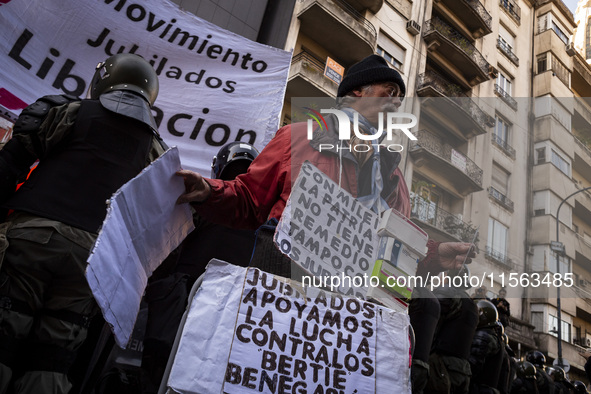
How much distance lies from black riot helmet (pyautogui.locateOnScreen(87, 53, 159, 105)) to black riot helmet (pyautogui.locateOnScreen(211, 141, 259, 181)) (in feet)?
3.81

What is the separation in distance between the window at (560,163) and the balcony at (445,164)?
2.73 metres

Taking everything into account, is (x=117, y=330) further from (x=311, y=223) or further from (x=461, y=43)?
(x=461, y=43)

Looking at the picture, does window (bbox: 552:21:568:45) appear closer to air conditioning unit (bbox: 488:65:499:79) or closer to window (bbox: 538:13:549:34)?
window (bbox: 538:13:549:34)

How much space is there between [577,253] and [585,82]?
41.2 ft

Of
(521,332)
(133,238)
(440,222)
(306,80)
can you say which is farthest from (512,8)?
(133,238)

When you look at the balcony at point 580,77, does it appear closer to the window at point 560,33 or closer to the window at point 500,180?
the window at point 560,33

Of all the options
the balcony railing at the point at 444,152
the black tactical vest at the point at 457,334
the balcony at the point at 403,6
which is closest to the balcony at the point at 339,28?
the balcony at the point at 403,6

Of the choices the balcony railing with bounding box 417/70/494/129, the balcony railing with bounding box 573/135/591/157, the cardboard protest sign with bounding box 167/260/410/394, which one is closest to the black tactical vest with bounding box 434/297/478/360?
the cardboard protest sign with bounding box 167/260/410/394

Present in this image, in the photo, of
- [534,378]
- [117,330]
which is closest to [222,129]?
[117,330]

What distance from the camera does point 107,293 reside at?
1.24 metres

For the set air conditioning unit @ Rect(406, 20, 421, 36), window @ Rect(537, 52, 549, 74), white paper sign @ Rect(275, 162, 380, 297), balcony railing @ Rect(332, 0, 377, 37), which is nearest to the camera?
white paper sign @ Rect(275, 162, 380, 297)

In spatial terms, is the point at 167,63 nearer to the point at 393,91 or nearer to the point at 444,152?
the point at 393,91

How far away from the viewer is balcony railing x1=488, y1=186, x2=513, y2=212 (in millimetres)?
18166

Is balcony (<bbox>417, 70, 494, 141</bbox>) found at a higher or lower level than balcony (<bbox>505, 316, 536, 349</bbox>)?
higher
